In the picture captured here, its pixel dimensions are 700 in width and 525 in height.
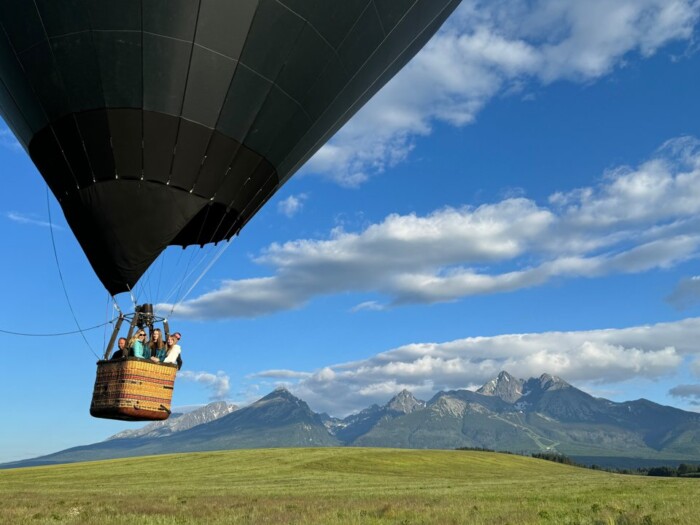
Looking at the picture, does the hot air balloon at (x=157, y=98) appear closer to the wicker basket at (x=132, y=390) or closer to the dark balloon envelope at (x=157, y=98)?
the dark balloon envelope at (x=157, y=98)

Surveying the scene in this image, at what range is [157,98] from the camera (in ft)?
37.3

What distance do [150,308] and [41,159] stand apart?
12.6ft

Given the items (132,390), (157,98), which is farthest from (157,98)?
(132,390)

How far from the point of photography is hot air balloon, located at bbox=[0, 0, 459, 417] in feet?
35.9

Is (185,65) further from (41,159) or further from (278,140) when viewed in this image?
(41,159)

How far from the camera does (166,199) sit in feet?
38.7

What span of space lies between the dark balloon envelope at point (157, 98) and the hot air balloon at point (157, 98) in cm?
2

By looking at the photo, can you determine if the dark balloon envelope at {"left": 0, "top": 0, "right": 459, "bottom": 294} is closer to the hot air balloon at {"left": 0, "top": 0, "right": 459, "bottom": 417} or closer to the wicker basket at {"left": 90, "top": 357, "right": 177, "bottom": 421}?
the hot air balloon at {"left": 0, "top": 0, "right": 459, "bottom": 417}

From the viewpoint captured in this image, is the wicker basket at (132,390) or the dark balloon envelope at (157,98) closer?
the wicker basket at (132,390)

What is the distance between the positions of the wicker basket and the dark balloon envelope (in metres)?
2.29

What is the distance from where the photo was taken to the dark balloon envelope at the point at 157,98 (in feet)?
35.9

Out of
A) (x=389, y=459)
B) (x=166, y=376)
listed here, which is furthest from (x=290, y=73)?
(x=389, y=459)

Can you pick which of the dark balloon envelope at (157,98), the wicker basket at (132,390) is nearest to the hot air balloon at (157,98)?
the dark balloon envelope at (157,98)

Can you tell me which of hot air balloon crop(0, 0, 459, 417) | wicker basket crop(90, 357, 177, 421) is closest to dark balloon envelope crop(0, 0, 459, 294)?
hot air balloon crop(0, 0, 459, 417)
